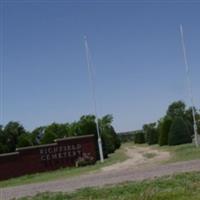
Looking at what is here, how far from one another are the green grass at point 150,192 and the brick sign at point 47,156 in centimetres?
1462

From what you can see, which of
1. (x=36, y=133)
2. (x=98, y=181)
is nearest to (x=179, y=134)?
(x=36, y=133)

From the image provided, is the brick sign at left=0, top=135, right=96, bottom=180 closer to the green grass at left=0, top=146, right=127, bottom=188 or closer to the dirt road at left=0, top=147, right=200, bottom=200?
the green grass at left=0, top=146, right=127, bottom=188

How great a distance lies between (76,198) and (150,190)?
208 centimetres

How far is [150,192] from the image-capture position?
426 inches

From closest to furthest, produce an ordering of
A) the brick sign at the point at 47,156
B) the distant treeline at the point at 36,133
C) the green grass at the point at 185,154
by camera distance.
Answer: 1. the green grass at the point at 185,154
2. the brick sign at the point at 47,156
3. the distant treeline at the point at 36,133

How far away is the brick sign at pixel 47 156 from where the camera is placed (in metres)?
28.6

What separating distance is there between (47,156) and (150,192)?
62.7 ft

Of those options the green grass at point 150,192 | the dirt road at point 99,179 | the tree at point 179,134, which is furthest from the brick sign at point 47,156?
the green grass at point 150,192

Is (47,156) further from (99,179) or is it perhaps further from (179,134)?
(179,134)

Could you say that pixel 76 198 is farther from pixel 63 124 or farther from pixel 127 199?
pixel 63 124

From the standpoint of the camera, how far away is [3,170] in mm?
28406

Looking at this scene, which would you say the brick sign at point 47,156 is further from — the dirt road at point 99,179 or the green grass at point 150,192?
the green grass at point 150,192

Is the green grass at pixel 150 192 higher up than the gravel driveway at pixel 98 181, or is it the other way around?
the gravel driveway at pixel 98 181

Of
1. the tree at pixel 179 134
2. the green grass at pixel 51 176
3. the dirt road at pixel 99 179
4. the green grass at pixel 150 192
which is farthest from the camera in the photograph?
the tree at pixel 179 134
